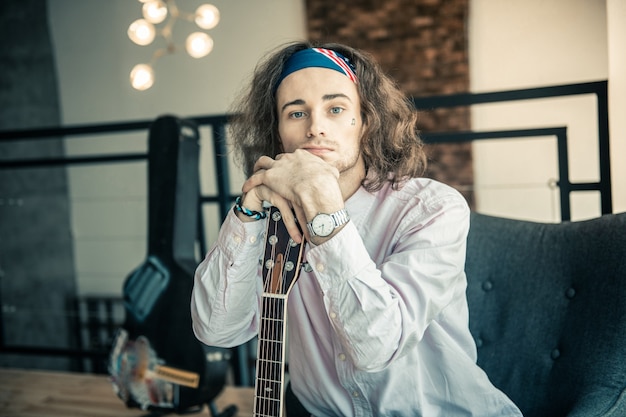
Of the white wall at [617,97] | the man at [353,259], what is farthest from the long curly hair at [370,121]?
the white wall at [617,97]

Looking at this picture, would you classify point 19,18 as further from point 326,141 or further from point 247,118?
point 326,141

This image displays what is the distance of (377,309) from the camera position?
2.96 feet

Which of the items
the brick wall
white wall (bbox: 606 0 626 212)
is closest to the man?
white wall (bbox: 606 0 626 212)

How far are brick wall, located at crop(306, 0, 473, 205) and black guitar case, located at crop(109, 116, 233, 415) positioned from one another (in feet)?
10.0

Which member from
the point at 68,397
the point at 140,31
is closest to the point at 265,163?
the point at 68,397

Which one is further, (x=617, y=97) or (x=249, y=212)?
(x=617, y=97)

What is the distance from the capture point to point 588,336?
113 cm

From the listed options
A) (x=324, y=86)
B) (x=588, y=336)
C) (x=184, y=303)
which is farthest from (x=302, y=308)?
(x=184, y=303)

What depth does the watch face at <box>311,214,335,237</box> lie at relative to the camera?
938 millimetres

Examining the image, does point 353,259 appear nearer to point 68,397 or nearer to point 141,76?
point 68,397

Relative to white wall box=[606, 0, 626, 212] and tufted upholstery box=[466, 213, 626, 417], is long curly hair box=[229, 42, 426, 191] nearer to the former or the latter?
tufted upholstery box=[466, 213, 626, 417]

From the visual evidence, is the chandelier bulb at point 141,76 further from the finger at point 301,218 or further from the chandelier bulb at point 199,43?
the finger at point 301,218

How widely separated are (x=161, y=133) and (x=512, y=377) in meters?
1.40

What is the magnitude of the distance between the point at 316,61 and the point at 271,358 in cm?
59
